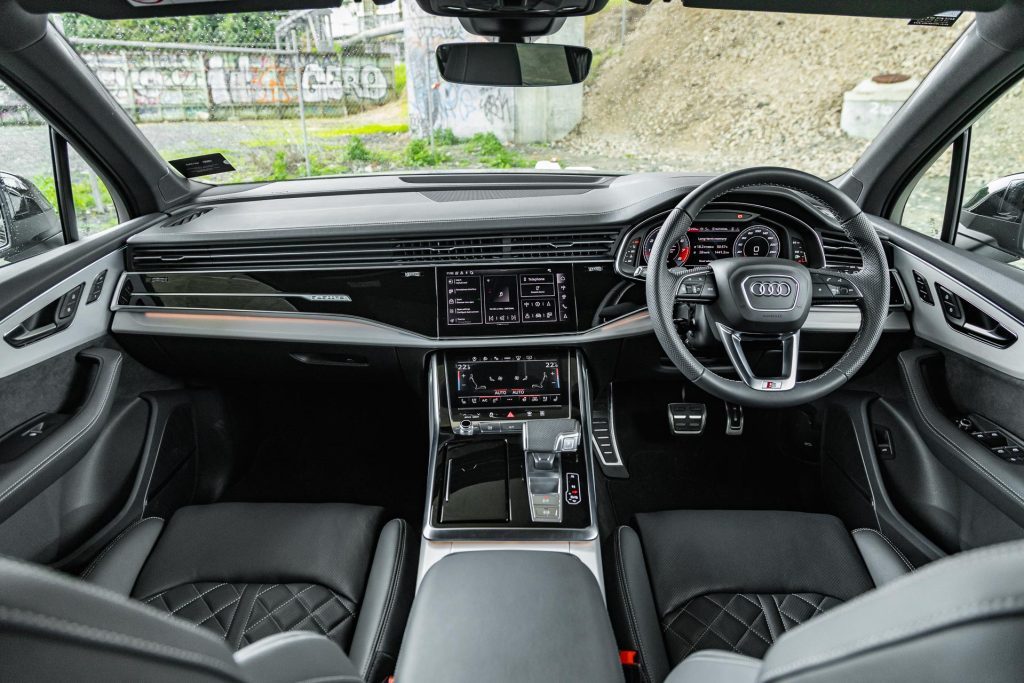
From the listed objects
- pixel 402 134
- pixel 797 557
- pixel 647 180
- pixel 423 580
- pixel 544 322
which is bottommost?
pixel 797 557

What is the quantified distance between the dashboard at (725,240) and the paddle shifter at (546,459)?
1.83 ft

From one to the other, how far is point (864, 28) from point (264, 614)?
109 inches

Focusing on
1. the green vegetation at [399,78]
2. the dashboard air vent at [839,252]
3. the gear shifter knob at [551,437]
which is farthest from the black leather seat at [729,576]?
the green vegetation at [399,78]

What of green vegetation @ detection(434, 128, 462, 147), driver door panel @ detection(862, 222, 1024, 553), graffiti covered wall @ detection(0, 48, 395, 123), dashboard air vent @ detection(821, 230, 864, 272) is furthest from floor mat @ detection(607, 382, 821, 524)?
graffiti covered wall @ detection(0, 48, 395, 123)

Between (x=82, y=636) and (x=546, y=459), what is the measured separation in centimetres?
167

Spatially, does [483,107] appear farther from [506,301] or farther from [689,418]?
[689,418]

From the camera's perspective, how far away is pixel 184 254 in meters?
2.24

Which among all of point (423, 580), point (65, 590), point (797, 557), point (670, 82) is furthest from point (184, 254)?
point (670, 82)

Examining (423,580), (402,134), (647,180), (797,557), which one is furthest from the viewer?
(402,134)

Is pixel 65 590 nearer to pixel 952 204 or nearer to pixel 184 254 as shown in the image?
pixel 184 254

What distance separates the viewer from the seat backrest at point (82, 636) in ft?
1.43

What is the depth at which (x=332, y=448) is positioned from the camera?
2885 millimetres

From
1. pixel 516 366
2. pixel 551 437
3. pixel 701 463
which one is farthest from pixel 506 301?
pixel 701 463

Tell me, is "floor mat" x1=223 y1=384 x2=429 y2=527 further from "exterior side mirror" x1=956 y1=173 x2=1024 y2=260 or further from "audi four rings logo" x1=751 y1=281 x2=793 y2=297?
"exterior side mirror" x1=956 y1=173 x2=1024 y2=260
